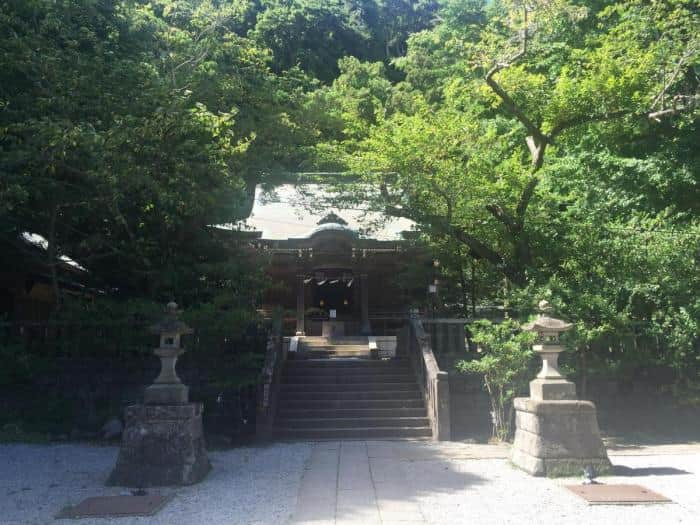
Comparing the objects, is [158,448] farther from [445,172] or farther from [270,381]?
[445,172]

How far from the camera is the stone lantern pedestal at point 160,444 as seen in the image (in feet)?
26.2

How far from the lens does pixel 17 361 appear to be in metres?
11.9

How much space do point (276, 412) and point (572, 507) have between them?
7.17 meters

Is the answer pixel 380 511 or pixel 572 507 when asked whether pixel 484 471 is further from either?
pixel 380 511

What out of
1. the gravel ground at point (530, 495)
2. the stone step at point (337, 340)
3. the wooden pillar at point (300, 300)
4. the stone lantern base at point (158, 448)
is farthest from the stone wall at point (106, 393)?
the wooden pillar at point (300, 300)

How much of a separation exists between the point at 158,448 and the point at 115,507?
1315mm

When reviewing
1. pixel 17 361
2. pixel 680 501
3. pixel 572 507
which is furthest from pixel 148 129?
pixel 680 501

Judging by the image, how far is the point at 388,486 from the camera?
305 inches

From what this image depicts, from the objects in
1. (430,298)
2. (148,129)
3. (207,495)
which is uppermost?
(148,129)

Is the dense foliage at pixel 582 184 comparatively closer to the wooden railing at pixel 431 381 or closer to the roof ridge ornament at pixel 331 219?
the wooden railing at pixel 431 381

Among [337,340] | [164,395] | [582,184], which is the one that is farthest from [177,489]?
[582,184]

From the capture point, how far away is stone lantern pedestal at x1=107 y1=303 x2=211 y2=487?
7.98 metres

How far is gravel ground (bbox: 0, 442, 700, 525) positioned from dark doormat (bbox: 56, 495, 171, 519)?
0.14m

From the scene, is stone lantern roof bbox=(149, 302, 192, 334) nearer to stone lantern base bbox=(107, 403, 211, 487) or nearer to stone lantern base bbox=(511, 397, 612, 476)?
stone lantern base bbox=(107, 403, 211, 487)
